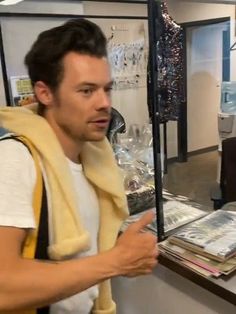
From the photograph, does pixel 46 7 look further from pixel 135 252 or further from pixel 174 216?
pixel 135 252

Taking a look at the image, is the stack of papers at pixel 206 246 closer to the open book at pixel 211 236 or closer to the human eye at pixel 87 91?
the open book at pixel 211 236

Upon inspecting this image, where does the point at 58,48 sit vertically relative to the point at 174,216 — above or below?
above

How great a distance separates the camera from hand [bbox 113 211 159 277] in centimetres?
68

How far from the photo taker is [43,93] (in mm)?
875

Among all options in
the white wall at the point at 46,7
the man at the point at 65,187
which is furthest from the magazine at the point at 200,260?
the white wall at the point at 46,7

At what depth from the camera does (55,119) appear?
89cm

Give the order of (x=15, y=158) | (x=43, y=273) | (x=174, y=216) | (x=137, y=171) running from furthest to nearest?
(x=137, y=171)
(x=174, y=216)
(x=15, y=158)
(x=43, y=273)

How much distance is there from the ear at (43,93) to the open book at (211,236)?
0.65 m

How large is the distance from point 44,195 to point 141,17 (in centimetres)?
145

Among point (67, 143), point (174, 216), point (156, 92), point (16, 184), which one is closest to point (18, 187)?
point (16, 184)

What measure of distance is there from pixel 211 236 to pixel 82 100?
25.4 inches

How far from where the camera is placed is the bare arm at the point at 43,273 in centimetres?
Result: 60

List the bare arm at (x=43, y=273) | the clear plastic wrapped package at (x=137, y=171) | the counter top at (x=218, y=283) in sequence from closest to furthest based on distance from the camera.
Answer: the bare arm at (x=43, y=273) < the counter top at (x=218, y=283) < the clear plastic wrapped package at (x=137, y=171)

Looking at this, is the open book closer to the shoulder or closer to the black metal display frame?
the black metal display frame
